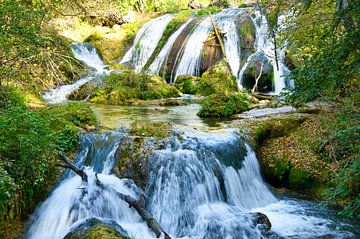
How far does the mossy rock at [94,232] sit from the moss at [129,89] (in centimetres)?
1030

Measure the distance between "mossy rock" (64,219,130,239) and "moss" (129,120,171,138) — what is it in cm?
267

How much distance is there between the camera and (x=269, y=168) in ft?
28.0

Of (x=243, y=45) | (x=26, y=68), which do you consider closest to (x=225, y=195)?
(x=26, y=68)

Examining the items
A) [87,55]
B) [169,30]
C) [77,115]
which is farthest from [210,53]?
[77,115]

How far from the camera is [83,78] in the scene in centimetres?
1794

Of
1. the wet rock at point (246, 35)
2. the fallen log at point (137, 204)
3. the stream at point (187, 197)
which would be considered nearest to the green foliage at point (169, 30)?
the wet rock at point (246, 35)

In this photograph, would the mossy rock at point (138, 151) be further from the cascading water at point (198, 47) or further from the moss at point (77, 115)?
the cascading water at point (198, 47)

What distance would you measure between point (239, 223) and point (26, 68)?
5107 millimetres

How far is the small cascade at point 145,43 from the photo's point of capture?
968 inches

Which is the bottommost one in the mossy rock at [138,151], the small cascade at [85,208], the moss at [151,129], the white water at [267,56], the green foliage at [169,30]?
the small cascade at [85,208]

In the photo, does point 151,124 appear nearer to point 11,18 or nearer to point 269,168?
point 269,168

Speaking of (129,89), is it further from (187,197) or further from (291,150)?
(187,197)

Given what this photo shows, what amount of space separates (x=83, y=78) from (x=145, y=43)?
8.52 metres

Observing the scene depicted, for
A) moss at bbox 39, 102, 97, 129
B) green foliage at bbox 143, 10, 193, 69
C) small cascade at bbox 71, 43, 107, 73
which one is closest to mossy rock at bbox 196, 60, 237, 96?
green foliage at bbox 143, 10, 193, 69
